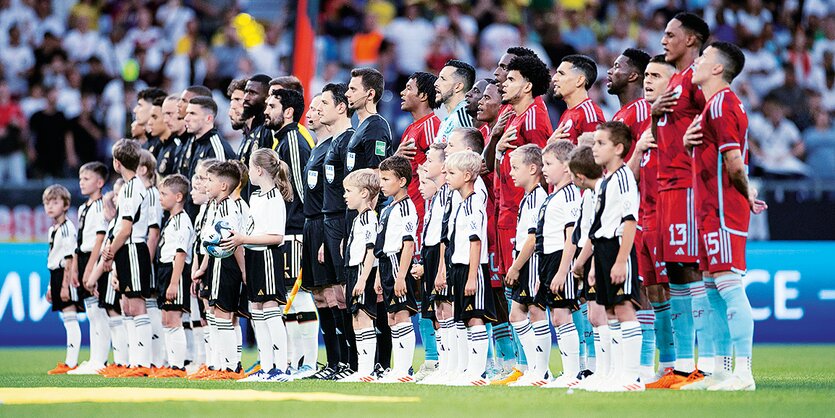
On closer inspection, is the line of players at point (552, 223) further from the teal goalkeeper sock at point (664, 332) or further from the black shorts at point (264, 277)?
the black shorts at point (264, 277)

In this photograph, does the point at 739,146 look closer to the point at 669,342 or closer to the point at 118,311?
the point at 669,342

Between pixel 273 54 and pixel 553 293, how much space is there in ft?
42.4

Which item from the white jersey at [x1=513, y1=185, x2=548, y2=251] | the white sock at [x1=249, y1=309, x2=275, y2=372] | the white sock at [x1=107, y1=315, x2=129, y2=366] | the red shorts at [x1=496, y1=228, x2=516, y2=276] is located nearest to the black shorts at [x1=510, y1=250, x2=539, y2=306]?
the white jersey at [x1=513, y1=185, x2=548, y2=251]

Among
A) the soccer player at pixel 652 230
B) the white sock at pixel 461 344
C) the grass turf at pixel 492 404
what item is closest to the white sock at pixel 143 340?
the grass turf at pixel 492 404

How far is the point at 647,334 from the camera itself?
30.7 feet

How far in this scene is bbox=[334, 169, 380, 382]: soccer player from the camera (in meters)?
10.4

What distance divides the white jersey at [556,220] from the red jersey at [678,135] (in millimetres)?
630

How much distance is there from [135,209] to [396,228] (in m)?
3.13

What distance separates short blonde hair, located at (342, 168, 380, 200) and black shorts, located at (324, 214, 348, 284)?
50cm

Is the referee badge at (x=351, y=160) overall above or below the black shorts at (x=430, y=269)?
above

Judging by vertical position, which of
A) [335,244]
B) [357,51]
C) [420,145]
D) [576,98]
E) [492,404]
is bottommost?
[492,404]

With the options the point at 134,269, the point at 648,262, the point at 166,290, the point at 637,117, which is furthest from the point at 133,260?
the point at 648,262

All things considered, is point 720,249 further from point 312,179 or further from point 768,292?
point 768,292

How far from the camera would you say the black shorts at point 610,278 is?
336 inches
